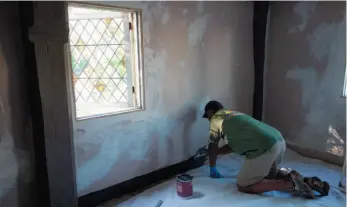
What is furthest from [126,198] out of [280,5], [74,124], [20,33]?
[280,5]

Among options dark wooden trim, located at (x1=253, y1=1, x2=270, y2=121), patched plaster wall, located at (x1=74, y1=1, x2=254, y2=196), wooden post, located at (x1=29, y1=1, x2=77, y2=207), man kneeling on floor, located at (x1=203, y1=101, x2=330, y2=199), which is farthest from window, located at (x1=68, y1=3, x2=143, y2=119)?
dark wooden trim, located at (x1=253, y1=1, x2=270, y2=121)

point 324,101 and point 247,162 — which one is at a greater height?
point 324,101

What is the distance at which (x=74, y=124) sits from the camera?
2.46 m

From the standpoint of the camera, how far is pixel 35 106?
83.7 inches

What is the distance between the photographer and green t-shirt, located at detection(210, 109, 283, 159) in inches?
106

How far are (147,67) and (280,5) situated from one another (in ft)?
6.51

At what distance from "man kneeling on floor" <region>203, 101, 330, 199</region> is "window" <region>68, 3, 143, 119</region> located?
0.88 meters

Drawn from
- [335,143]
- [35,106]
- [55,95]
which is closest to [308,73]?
[335,143]

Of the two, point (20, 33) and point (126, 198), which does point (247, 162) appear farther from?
point (20, 33)

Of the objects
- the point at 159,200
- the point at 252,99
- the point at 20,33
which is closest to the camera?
the point at 20,33

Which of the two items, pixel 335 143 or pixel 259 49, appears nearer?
pixel 335 143

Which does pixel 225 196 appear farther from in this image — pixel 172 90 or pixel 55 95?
pixel 55 95

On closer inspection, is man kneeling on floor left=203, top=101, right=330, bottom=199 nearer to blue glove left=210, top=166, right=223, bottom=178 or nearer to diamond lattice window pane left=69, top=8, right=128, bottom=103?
blue glove left=210, top=166, right=223, bottom=178

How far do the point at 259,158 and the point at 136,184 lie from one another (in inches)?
46.1
